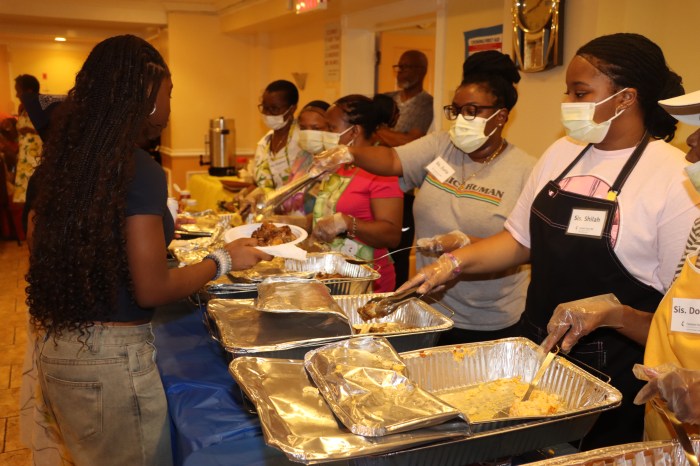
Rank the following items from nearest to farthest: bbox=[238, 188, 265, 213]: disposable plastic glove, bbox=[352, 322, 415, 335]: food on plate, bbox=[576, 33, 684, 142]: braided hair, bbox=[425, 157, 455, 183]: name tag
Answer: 1. bbox=[576, 33, 684, 142]: braided hair
2. bbox=[352, 322, 415, 335]: food on plate
3. bbox=[425, 157, 455, 183]: name tag
4. bbox=[238, 188, 265, 213]: disposable plastic glove

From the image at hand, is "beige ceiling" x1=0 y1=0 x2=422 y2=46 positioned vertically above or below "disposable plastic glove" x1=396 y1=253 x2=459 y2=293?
above

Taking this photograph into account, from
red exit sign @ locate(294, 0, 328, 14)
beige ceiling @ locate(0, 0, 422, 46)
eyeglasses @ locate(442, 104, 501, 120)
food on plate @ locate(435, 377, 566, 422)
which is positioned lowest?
food on plate @ locate(435, 377, 566, 422)

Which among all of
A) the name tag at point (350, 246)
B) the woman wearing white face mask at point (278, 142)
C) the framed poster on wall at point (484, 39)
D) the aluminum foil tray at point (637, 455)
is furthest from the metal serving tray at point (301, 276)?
the framed poster on wall at point (484, 39)

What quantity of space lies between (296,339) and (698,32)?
1966mm

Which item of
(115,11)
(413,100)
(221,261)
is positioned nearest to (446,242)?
(221,261)

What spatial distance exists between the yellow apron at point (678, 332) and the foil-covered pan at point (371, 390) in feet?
1.47

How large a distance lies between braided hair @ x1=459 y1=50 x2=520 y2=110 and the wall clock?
61 centimetres

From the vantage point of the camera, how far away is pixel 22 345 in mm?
3711

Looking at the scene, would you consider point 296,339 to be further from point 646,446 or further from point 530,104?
point 530,104

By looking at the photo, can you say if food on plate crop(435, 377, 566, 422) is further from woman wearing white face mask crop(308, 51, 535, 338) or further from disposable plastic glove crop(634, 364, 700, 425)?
woman wearing white face mask crop(308, 51, 535, 338)

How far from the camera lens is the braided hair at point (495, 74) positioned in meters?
1.94

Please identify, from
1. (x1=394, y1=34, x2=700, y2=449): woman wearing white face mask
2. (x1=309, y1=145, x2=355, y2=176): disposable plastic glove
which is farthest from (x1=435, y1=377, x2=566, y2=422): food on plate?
(x1=309, y1=145, x2=355, y2=176): disposable plastic glove

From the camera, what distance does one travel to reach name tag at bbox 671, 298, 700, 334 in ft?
3.47

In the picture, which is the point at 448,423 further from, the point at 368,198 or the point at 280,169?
the point at 280,169
